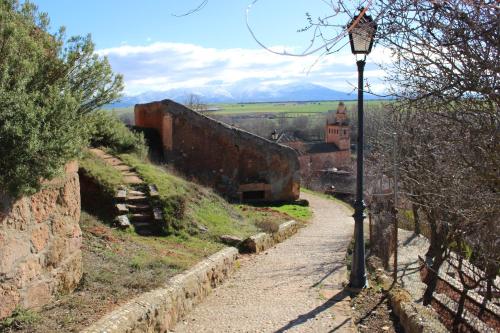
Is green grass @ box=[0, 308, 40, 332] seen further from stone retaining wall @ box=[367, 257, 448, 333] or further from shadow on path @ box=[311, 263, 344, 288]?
shadow on path @ box=[311, 263, 344, 288]

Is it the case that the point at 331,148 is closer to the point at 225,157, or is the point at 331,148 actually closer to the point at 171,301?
the point at 225,157

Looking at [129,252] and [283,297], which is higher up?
[129,252]

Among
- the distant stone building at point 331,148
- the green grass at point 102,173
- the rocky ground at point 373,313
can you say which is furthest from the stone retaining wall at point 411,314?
the distant stone building at point 331,148

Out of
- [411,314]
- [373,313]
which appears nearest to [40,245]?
[411,314]

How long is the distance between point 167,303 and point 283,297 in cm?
264

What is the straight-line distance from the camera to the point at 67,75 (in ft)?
21.5

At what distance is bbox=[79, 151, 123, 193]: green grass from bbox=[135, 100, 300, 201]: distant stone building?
29.1 ft

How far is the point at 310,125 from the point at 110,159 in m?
73.6

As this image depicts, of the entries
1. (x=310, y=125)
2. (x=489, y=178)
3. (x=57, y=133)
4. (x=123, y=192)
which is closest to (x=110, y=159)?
(x=123, y=192)

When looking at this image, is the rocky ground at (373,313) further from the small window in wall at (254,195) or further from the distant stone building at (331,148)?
the distant stone building at (331,148)

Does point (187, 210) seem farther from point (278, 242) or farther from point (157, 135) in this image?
point (157, 135)

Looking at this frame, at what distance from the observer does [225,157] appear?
936 inches

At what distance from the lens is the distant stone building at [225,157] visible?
23.5m

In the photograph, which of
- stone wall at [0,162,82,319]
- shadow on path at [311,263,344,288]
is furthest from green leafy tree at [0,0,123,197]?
shadow on path at [311,263,344,288]
